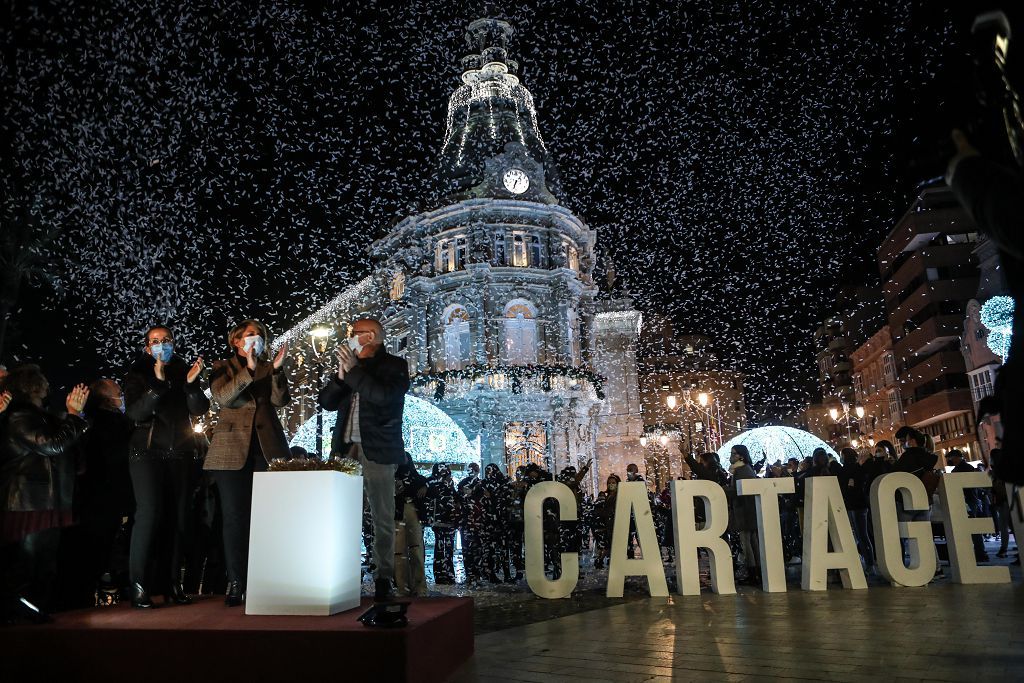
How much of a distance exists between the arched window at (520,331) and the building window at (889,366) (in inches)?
1725

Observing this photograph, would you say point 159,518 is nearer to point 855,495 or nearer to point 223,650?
point 223,650

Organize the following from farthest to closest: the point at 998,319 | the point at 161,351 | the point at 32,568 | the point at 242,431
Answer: the point at 998,319 < the point at 161,351 < the point at 242,431 < the point at 32,568

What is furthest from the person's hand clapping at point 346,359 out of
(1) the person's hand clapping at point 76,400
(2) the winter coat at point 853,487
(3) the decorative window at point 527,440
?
(3) the decorative window at point 527,440

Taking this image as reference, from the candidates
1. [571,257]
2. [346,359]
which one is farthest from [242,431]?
[571,257]

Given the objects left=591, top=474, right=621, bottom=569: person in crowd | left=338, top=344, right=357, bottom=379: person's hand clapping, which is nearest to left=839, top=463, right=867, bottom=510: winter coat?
left=591, top=474, right=621, bottom=569: person in crowd

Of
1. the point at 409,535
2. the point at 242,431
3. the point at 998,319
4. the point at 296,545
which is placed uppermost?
the point at 998,319

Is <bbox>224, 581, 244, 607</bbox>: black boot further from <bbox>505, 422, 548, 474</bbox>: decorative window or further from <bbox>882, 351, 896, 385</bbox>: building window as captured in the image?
<bbox>882, 351, 896, 385</bbox>: building window

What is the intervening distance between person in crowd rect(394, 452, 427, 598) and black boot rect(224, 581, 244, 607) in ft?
12.0

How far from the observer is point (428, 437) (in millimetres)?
21297

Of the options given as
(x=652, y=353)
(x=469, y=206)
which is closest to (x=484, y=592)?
(x=469, y=206)

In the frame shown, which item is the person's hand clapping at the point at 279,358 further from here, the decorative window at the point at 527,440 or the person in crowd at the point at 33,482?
the decorative window at the point at 527,440

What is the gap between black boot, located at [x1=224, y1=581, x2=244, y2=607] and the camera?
A: 490 centimetres

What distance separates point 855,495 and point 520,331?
3049 centimetres

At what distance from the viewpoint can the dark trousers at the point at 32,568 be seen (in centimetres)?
457
